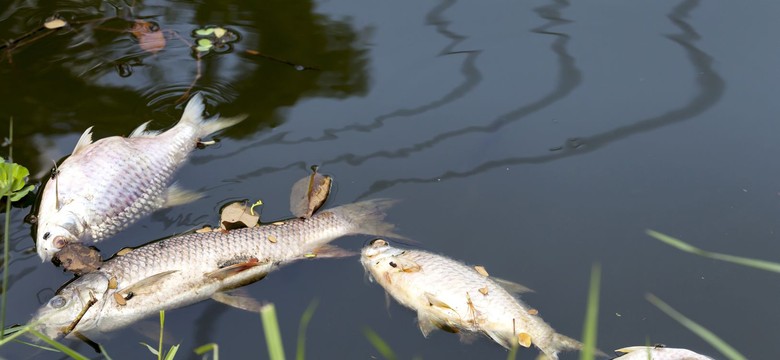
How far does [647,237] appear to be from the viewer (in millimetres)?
3514

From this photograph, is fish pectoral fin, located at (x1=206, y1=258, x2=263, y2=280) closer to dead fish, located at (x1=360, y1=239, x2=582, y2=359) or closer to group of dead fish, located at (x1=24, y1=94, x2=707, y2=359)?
group of dead fish, located at (x1=24, y1=94, x2=707, y2=359)

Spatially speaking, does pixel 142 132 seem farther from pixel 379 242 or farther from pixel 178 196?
pixel 379 242

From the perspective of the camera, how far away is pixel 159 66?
4523 mm

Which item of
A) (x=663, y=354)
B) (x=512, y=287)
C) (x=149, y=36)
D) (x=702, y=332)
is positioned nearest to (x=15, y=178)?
(x=149, y=36)

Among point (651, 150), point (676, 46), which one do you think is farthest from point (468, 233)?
point (676, 46)

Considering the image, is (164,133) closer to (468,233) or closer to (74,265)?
(74,265)

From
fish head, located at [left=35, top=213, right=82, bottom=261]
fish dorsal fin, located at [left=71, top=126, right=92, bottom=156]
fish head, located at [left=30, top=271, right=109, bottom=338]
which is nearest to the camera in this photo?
fish head, located at [left=30, top=271, right=109, bottom=338]

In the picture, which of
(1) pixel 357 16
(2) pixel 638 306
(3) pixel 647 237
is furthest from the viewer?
(1) pixel 357 16

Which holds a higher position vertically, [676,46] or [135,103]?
[676,46]

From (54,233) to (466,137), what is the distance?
1.95m

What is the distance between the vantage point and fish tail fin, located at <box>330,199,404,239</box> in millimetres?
3502

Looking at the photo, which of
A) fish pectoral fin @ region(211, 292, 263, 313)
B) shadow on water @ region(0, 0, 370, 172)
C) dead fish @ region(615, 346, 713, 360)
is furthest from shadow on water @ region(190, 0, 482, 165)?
dead fish @ region(615, 346, 713, 360)

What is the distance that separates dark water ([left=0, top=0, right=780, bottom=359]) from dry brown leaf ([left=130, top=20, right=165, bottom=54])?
0.05m

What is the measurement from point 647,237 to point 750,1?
6.58ft
